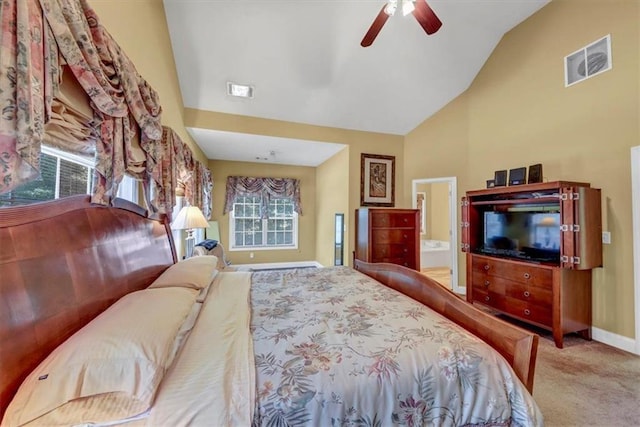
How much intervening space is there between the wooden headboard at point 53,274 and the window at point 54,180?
17 cm

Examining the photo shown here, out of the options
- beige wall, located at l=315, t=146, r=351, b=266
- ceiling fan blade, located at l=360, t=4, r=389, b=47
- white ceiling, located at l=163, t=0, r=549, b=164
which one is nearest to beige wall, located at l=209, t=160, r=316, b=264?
beige wall, located at l=315, t=146, r=351, b=266

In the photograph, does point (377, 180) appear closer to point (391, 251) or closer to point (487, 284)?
point (391, 251)

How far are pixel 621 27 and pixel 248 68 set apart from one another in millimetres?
3797

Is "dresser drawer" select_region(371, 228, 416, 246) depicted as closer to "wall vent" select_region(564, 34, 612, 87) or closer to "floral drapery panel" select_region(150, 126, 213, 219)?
"wall vent" select_region(564, 34, 612, 87)

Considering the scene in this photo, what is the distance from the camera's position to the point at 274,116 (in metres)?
3.95

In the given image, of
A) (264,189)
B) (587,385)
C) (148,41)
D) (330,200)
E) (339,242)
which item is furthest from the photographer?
(264,189)

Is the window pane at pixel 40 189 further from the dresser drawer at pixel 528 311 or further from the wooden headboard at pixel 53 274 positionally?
the dresser drawer at pixel 528 311

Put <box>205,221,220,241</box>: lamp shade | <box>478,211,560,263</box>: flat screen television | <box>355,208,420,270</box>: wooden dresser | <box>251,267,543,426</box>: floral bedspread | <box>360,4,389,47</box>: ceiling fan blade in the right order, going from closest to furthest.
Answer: <box>251,267,543,426</box>: floral bedspread < <box>360,4,389,47</box>: ceiling fan blade < <box>478,211,560,263</box>: flat screen television < <box>355,208,420,270</box>: wooden dresser < <box>205,221,220,241</box>: lamp shade

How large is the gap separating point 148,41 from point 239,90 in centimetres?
128

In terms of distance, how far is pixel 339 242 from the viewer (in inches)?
191

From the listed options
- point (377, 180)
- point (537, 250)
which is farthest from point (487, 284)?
point (377, 180)

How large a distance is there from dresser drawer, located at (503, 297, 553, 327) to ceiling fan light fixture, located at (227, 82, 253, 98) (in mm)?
4121

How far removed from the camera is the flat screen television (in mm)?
2625

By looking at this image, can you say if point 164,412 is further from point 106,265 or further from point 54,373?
point 106,265
